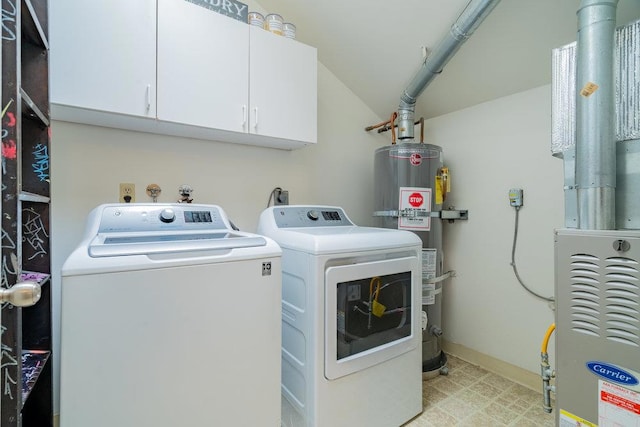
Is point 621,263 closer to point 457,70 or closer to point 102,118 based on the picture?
point 457,70

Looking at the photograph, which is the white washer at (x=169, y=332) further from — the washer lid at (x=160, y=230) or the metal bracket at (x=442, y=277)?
the metal bracket at (x=442, y=277)

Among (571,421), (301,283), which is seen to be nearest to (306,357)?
(301,283)

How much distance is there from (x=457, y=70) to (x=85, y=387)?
104 inches

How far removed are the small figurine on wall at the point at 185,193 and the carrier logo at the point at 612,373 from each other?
6.58ft

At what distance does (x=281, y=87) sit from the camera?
1.88 metres

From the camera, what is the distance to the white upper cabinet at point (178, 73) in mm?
1317

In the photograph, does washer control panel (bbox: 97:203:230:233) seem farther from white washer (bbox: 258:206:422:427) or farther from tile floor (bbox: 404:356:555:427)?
tile floor (bbox: 404:356:555:427)

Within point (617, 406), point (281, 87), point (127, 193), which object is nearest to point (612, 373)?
point (617, 406)

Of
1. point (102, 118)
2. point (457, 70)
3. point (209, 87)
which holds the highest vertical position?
point (457, 70)

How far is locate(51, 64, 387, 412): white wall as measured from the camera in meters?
1.58

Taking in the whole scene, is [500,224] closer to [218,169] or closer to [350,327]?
[350,327]

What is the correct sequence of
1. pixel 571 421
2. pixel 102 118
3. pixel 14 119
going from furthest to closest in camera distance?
pixel 102 118, pixel 571 421, pixel 14 119

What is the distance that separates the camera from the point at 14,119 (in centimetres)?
78

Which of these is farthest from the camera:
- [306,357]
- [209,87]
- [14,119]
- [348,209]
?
[348,209]
